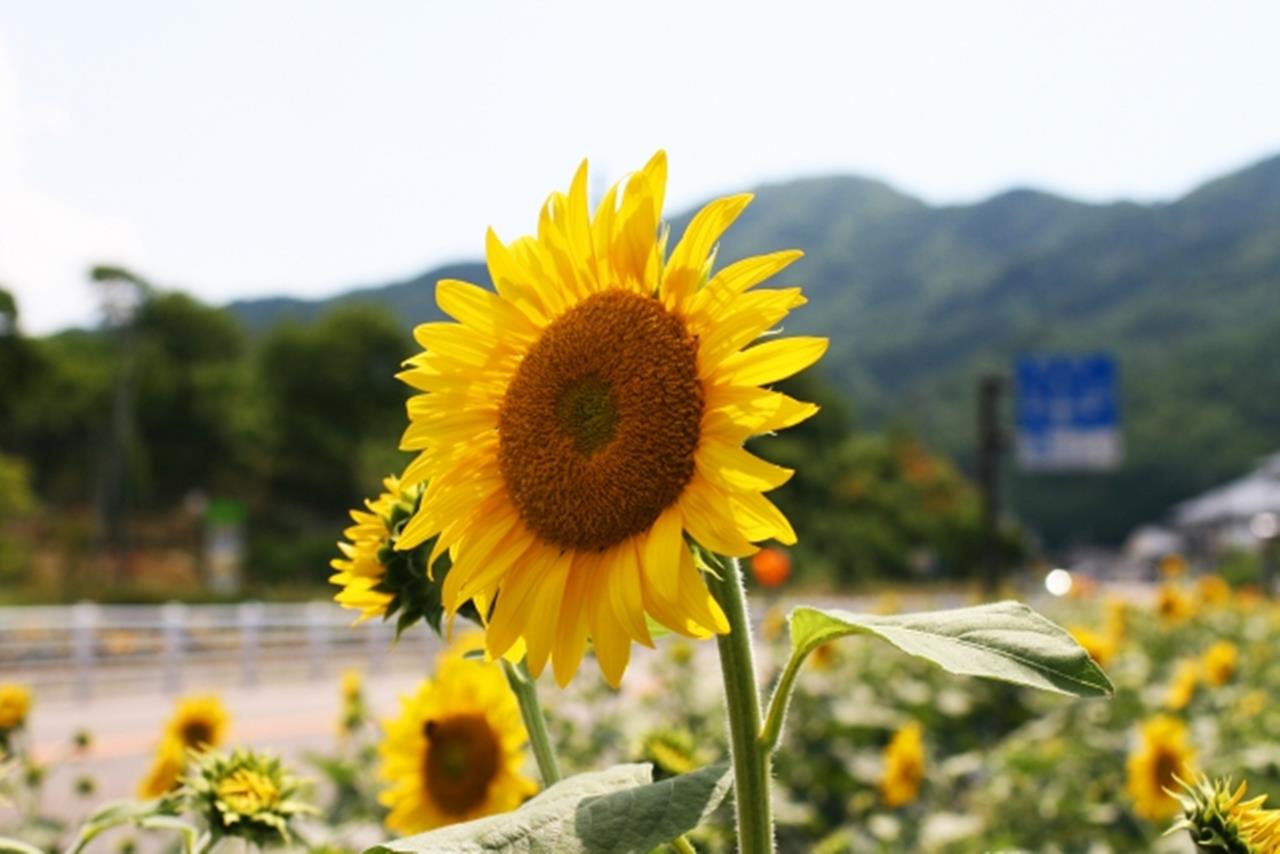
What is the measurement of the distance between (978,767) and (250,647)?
10299mm

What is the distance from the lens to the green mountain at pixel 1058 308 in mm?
69312

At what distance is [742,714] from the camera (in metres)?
0.69

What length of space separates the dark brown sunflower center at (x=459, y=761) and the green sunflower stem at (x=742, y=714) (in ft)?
1.92

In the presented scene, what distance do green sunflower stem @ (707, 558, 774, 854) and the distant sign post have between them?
1435 centimetres

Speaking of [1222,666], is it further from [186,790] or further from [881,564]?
[881,564]

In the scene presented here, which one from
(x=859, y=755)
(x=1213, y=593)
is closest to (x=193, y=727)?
(x=859, y=755)

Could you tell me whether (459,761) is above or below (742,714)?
below

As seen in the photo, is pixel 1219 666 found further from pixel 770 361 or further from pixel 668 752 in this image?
pixel 770 361

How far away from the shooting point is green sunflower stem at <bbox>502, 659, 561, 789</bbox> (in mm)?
794

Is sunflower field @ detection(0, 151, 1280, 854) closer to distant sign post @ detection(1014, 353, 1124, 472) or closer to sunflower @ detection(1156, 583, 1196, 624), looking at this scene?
sunflower @ detection(1156, 583, 1196, 624)

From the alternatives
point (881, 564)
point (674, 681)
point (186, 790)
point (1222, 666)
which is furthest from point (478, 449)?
point (881, 564)

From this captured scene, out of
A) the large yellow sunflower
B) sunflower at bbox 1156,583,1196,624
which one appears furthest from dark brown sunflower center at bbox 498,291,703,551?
sunflower at bbox 1156,583,1196,624

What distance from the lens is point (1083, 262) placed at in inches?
4998

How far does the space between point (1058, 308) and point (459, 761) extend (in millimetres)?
123619
